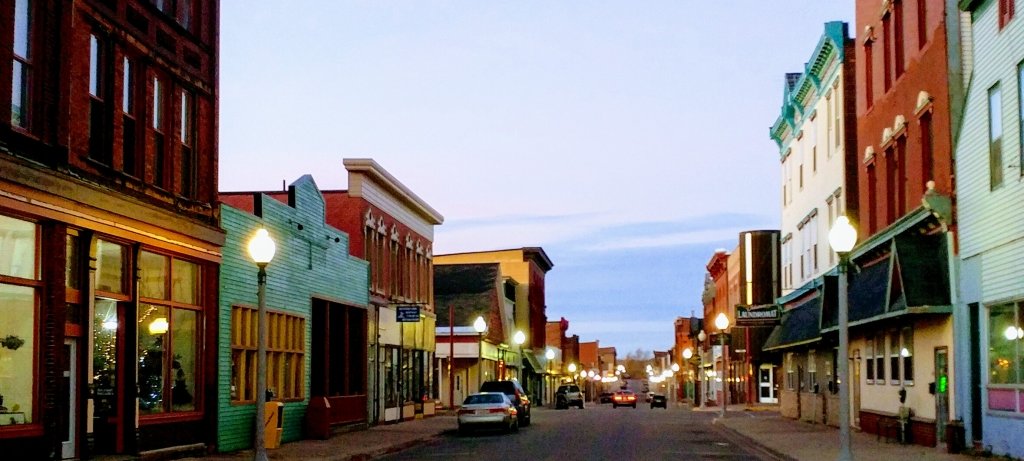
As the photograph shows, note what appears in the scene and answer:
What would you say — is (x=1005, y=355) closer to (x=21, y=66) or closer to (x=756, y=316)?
(x=21, y=66)

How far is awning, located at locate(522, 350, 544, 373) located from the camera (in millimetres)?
88125

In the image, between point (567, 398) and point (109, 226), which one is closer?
point (109, 226)

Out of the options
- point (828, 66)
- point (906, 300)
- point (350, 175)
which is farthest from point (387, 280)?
point (906, 300)

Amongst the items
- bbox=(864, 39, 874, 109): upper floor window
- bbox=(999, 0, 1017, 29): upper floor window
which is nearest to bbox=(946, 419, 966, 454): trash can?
bbox=(999, 0, 1017, 29): upper floor window

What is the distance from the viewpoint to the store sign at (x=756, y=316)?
1857 inches

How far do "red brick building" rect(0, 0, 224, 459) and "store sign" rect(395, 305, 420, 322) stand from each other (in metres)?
16.3

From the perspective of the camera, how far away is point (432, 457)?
27.6m

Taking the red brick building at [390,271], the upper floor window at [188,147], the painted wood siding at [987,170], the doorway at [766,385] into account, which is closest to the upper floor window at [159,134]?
the upper floor window at [188,147]

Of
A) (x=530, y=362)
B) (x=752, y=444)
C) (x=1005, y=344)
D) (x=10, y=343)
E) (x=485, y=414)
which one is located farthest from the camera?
(x=530, y=362)

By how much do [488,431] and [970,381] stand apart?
19076mm

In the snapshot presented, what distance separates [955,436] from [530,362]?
6534 cm

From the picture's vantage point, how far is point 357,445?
30.6 m

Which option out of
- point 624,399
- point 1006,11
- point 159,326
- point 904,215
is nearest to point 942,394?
point 904,215

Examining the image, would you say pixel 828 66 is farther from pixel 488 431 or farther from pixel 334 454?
pixel 334 454
